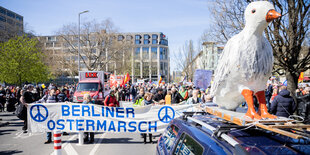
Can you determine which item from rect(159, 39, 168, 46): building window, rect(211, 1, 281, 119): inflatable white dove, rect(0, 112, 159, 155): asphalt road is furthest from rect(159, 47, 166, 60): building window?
rect(211, 1, 281, 119): inflatable white dove

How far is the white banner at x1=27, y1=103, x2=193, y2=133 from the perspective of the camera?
6.24 meters

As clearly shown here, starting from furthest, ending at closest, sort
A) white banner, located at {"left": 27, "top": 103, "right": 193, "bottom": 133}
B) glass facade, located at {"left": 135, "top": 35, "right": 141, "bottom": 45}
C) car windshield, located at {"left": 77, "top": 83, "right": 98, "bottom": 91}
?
1. glass facade, located at {"left": 135, "top": 35, "right": 141, "bottom": 45}
2. car windshield, located at {"left": 77, "top": 83, "right": 98, "bottom": 91}
3. white banner, located at {"left": 27, "top": 103, "right": 193, "bottom": 133}

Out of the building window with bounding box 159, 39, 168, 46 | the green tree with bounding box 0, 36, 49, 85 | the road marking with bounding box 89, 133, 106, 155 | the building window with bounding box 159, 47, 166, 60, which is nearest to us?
the road marking with bounding box 89, 133, 106, 155

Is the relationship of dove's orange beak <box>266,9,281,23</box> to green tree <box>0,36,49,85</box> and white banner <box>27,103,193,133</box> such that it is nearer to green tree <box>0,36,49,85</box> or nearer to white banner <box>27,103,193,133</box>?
white banner <box>27,103,193,133</box>

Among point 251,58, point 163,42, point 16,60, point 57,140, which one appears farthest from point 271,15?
point 163,42

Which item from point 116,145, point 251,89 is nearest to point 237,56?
point 251,89

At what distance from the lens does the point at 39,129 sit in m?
6.26

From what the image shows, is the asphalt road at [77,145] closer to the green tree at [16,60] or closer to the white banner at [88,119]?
the white banner at [88,119]

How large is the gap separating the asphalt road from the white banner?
51cm

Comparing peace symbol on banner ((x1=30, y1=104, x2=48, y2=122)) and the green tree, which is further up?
the green tree

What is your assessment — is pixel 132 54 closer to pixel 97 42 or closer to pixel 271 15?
pixel 97 42

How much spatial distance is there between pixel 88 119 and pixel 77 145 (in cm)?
92

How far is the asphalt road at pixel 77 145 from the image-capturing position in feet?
19.2

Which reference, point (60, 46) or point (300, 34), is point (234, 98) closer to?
point (300, 34)
